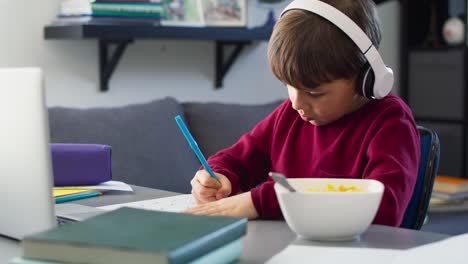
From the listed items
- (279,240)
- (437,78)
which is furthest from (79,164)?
(437,78)

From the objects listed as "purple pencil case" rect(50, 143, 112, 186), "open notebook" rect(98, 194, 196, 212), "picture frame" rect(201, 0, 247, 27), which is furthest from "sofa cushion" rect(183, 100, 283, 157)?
"open notebook" rect(98, 194, 196, 212)

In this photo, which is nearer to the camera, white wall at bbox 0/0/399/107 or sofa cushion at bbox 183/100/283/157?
white wall at bbox 0/0/399/107

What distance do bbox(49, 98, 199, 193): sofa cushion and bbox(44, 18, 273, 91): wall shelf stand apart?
24cm

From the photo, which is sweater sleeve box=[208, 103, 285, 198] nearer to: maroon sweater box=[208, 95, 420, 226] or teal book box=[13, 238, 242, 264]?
maroon sweater box=[208, 95, 420, 226]

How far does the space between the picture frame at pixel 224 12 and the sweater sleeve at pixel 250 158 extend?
160 cm

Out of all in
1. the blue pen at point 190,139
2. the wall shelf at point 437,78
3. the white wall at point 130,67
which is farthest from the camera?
the wall shelf at point 437,78

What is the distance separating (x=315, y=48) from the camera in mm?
1278

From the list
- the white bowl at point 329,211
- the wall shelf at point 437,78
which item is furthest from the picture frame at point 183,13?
the white bowl at point 329,211

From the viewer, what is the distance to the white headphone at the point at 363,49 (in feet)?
4.10

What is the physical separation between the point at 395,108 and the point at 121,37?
1595 mm

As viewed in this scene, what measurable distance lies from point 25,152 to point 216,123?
1.97 meters

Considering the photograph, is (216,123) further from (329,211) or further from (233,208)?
(329,211)

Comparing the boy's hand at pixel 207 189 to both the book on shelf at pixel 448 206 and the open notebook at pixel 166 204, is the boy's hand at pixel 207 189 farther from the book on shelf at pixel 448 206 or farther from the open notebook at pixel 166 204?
the book on shelf at pixel 448 206

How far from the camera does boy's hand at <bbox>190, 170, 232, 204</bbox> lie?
4.32 feet
